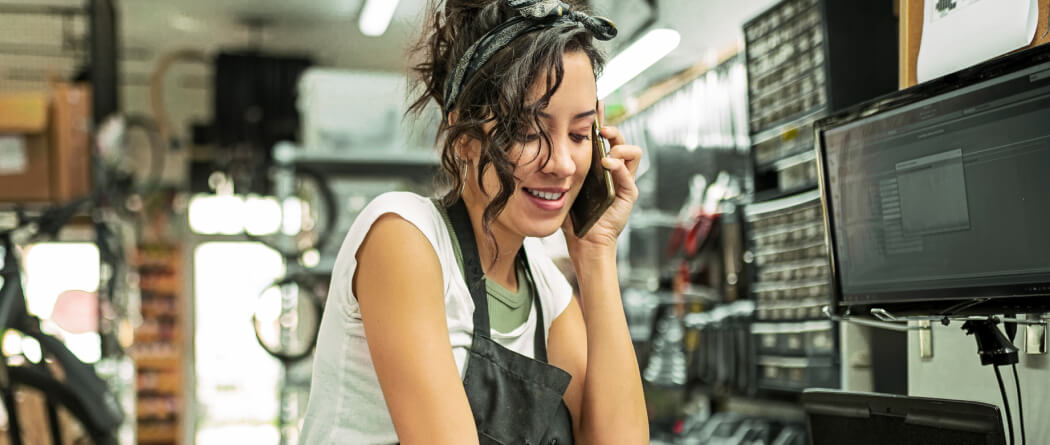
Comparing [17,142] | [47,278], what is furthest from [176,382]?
[17,142]

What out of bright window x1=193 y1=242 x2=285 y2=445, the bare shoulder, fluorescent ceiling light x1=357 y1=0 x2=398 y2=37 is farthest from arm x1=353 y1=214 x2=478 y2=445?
bright window x1=193 y1=242 x2=285 y2=445

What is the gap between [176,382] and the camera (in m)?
10.7

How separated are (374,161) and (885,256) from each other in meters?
4.04

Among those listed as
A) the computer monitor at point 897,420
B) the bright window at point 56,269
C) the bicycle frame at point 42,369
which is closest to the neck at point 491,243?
the computer monitor at point 897,420

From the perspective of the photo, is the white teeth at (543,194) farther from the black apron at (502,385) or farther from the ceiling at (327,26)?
the ceiling at (327,26)

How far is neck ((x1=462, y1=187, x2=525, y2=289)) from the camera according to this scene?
1437 mm

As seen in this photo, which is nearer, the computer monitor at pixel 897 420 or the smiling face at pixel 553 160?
the computer monitor at pixel 897 420

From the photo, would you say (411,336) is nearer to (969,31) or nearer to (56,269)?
(969,31)

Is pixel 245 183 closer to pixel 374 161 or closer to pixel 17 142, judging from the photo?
pixel 374 161

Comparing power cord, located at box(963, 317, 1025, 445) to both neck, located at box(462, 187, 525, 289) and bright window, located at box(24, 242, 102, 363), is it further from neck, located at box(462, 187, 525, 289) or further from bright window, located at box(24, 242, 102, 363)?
bright window, located at box(24, 242, 102, 363)

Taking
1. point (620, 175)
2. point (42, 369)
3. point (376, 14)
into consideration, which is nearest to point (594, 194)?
point (620, 175)

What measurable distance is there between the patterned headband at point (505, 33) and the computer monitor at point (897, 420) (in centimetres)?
66

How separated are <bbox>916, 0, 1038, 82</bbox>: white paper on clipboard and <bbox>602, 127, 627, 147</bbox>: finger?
19.6 inches

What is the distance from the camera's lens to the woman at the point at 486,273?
1.27 m
